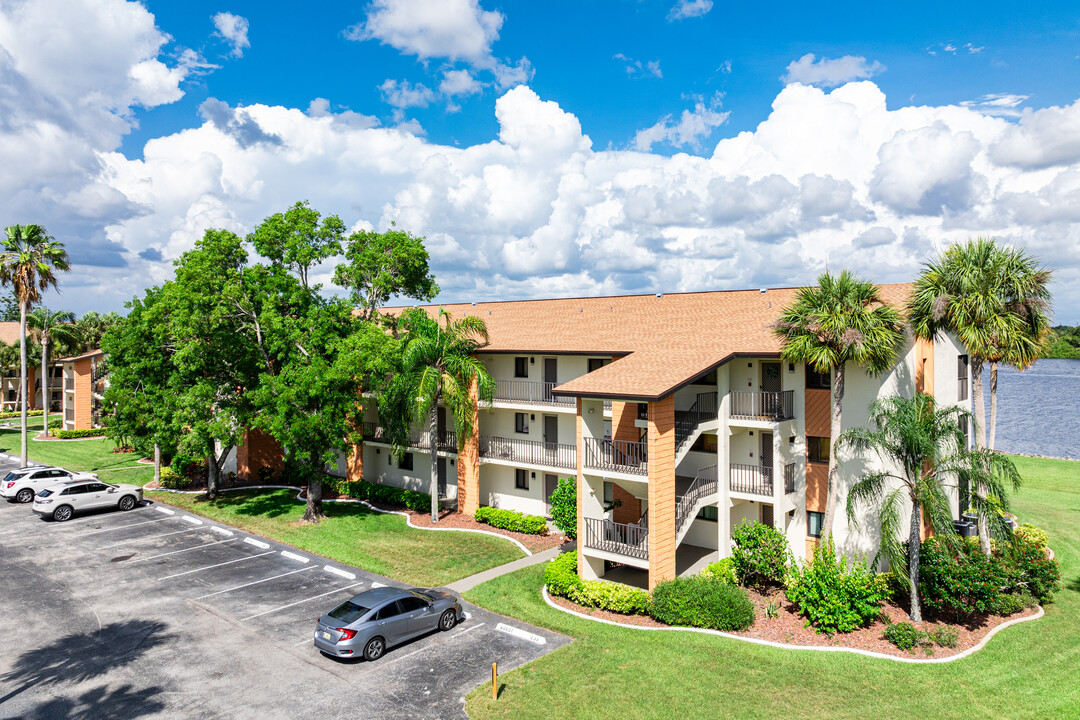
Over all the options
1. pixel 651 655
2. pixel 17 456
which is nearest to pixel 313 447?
pixel 651 655

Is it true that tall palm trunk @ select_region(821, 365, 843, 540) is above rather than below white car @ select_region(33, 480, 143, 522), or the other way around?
above

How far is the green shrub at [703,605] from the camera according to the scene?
768 inches

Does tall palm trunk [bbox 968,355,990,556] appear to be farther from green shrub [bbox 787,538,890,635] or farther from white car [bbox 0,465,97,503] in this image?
white car [bbox 0,465,97,503]

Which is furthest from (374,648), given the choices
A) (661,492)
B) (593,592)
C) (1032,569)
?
(1032,569)

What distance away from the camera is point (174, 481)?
3844 cm

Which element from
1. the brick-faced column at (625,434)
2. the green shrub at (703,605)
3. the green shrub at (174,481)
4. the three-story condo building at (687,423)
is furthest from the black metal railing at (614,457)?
the green shrub at (174,481)

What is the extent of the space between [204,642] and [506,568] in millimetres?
10381

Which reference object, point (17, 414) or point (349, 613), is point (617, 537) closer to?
point (349, 613)

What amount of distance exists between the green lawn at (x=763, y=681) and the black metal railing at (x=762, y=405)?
312 inches

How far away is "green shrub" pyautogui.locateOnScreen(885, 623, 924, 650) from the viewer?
723 inches

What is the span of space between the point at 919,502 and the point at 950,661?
4211 millimetres

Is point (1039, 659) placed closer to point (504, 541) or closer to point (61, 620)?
point (504, 541)

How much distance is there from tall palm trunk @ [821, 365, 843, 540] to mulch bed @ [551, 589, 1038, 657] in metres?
2.92

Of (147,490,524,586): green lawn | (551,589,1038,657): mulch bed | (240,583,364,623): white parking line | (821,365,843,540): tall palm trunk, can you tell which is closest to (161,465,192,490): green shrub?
(147,490,524,586): green lawn
